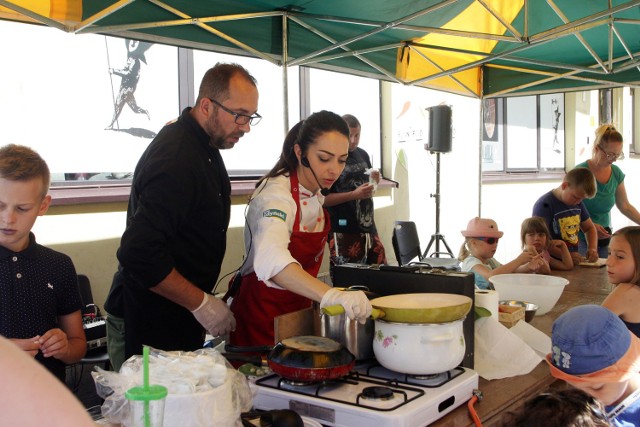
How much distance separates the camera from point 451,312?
126 centimetres

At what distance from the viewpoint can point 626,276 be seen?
2.11 m

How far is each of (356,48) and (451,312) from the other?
304cm

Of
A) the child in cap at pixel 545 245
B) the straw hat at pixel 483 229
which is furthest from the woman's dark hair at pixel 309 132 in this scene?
the child in cap at pixel 545 245

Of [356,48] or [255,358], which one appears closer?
[255,358]

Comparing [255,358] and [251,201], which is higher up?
[251,201]

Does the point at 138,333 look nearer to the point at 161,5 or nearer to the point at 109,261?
the point at 161,5

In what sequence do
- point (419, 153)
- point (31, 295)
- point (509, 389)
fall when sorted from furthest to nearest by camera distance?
1. point (419, 153)
2. point (31, 295)
3. point (509, 389)

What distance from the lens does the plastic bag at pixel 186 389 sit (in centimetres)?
92

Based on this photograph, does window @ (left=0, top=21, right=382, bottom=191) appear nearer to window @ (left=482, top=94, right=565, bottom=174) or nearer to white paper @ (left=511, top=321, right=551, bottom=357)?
white paper @ (left=511, top=321, right=551, bottom=357)

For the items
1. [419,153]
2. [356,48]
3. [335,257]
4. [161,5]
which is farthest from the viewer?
[419,153]

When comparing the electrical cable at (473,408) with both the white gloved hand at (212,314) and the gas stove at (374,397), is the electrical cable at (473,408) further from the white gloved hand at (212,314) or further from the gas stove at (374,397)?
the white gloved hand at (212,314)

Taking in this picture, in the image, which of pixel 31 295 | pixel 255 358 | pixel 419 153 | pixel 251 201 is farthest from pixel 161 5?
pixel 419 153

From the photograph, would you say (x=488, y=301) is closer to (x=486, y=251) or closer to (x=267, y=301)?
(x=267, y=301)

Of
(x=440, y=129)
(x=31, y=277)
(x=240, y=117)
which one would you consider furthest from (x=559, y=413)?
(x=440, y=129)
